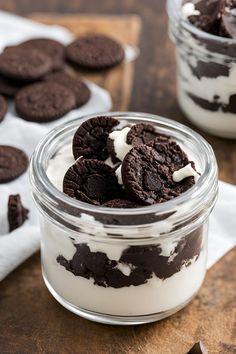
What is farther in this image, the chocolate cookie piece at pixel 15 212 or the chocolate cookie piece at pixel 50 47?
the chocolate cookie piece at pixel 50 47

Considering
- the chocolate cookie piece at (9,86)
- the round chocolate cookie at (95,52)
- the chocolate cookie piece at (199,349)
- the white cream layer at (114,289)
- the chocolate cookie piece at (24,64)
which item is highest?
the white cream layer at (114,289)

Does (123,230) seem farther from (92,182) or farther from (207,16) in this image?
(207,16)

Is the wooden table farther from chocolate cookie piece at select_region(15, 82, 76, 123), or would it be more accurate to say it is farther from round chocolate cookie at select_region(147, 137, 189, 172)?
chocolate cookie piece at select_region(15, 82, 76, 123)

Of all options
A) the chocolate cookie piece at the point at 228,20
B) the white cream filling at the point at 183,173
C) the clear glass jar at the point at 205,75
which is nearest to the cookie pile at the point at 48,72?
the clear glass jar at the point at 205,75

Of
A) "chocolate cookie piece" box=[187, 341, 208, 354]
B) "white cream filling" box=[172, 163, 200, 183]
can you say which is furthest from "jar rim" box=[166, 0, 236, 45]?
"chocolate cookie piece" box=[187, 341, 208, 354]

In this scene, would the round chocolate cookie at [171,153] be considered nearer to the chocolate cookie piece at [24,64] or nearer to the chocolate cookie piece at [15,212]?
the chocolate cookie piece at [15,212]

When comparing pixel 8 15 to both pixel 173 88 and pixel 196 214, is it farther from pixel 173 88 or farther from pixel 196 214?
pixel 196 214

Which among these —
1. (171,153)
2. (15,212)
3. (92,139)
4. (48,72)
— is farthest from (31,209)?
(48,72)
